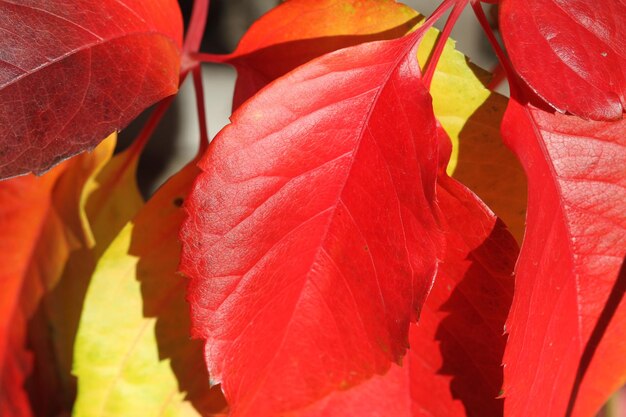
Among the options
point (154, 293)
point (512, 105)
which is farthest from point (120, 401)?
point (512, 105)

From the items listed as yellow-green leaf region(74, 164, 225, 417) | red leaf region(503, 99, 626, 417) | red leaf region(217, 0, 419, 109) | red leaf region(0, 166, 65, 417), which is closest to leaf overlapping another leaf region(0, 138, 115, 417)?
red leaf region(0, 166, 65, 417)

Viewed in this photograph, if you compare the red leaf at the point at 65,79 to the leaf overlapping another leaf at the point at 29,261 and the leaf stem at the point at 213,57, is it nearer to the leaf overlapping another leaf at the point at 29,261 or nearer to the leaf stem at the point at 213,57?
the leaf stem at the point at 213,57

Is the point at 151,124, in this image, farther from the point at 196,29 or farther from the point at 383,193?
the point at 383,193

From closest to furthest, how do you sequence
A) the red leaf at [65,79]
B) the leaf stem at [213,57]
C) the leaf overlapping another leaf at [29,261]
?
the red leaf at [65,79], the leaf stem at [213,57], the leaf overlapping another leaf at [29,261]

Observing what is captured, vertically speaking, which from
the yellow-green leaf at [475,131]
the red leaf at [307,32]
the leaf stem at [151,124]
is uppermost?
the red leaf at [307,32]

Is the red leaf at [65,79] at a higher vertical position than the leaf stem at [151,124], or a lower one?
higher

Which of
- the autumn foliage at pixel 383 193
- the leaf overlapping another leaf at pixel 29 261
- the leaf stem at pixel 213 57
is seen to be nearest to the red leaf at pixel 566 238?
the autumn foliage at pixel 383 193

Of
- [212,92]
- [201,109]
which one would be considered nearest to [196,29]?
[201,109]
